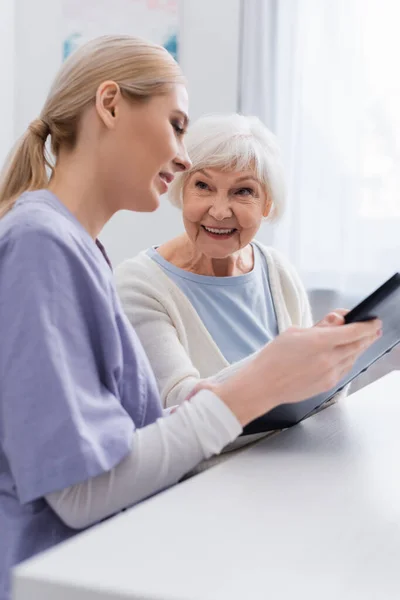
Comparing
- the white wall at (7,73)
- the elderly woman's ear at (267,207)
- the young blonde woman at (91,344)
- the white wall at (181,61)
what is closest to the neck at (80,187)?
the young blonde woman at (91,344)

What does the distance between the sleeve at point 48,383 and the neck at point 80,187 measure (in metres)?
0.17

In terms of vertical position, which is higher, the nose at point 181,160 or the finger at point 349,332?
the nose at point 181,160

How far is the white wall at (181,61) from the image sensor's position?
10.9ft

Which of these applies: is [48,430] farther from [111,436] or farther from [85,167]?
[85,167]

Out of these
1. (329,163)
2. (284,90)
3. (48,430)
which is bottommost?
(329,163)

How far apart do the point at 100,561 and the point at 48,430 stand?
225 mm

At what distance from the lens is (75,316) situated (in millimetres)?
830

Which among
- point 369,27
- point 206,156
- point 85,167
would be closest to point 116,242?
point 369,27

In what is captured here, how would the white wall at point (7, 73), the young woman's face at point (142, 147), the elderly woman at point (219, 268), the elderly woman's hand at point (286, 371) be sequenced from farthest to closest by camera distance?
the white wall at point (7, 73), the elderly woman at point (219, 268), the young woman's face at point (142, 147), the elderly woman's hand at point (286, 371)

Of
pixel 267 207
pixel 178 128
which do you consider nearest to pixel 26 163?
pixel 178 128

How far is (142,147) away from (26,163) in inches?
6.2

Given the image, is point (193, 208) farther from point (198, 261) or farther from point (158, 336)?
point (158, 336)

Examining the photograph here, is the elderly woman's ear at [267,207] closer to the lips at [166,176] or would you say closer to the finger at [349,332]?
the lips at [166,176]

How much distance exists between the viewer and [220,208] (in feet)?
5.65
